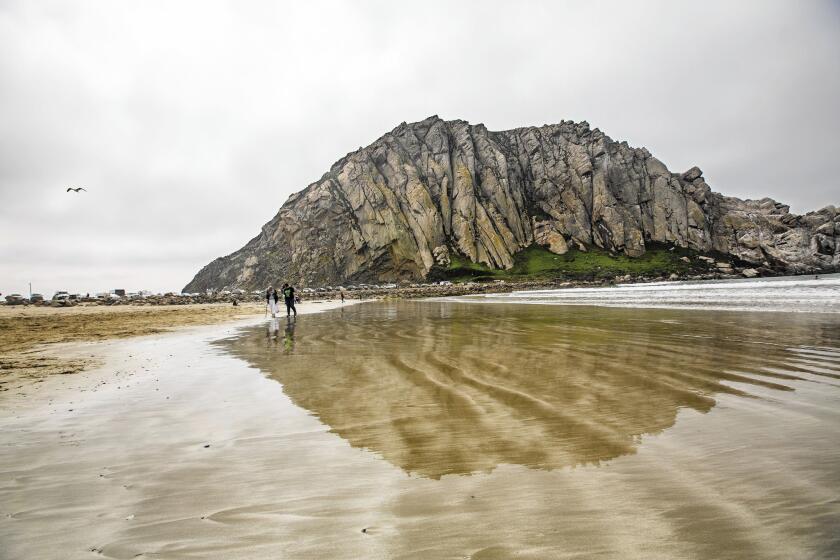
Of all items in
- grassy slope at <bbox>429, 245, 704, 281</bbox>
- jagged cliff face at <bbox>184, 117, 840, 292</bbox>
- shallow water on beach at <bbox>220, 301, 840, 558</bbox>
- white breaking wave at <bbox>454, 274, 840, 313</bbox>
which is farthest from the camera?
jagged cliff face at <bbox>184, 117, 840, 292</bbox>

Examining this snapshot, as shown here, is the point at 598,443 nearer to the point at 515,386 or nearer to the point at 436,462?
the point at 436,462

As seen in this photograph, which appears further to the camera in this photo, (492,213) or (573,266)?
(492,213)

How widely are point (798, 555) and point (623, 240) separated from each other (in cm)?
17114

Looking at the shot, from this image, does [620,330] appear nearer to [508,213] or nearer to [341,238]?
[341,238]

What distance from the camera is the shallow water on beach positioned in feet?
8.98

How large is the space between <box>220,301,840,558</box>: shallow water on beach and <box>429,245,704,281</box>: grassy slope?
11692 centimetres

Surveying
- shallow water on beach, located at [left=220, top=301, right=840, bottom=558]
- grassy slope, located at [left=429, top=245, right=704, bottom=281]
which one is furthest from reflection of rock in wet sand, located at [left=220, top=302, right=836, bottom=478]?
grassy slope, located at [left=429, top=245, right=704, bottom=281]

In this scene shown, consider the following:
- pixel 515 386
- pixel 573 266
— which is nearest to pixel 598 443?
pixel 515 386

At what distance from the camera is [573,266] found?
14225 centimetres

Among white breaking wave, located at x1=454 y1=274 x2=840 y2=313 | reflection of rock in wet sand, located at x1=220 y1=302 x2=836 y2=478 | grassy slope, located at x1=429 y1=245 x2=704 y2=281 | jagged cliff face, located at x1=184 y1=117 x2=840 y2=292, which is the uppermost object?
jagged cliff face, located at x1=184 y1=117 x2=840 y2=292

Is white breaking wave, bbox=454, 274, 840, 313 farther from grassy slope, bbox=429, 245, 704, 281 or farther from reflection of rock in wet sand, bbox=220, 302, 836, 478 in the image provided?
grassy slope, bbox=429, 245, 704, 281

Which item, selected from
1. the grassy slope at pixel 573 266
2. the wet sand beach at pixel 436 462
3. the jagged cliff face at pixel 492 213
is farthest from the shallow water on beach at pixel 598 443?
the jagged cliff face at pixel 492 213

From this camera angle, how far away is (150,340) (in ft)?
53.2

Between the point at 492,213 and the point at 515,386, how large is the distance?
15256 cm
